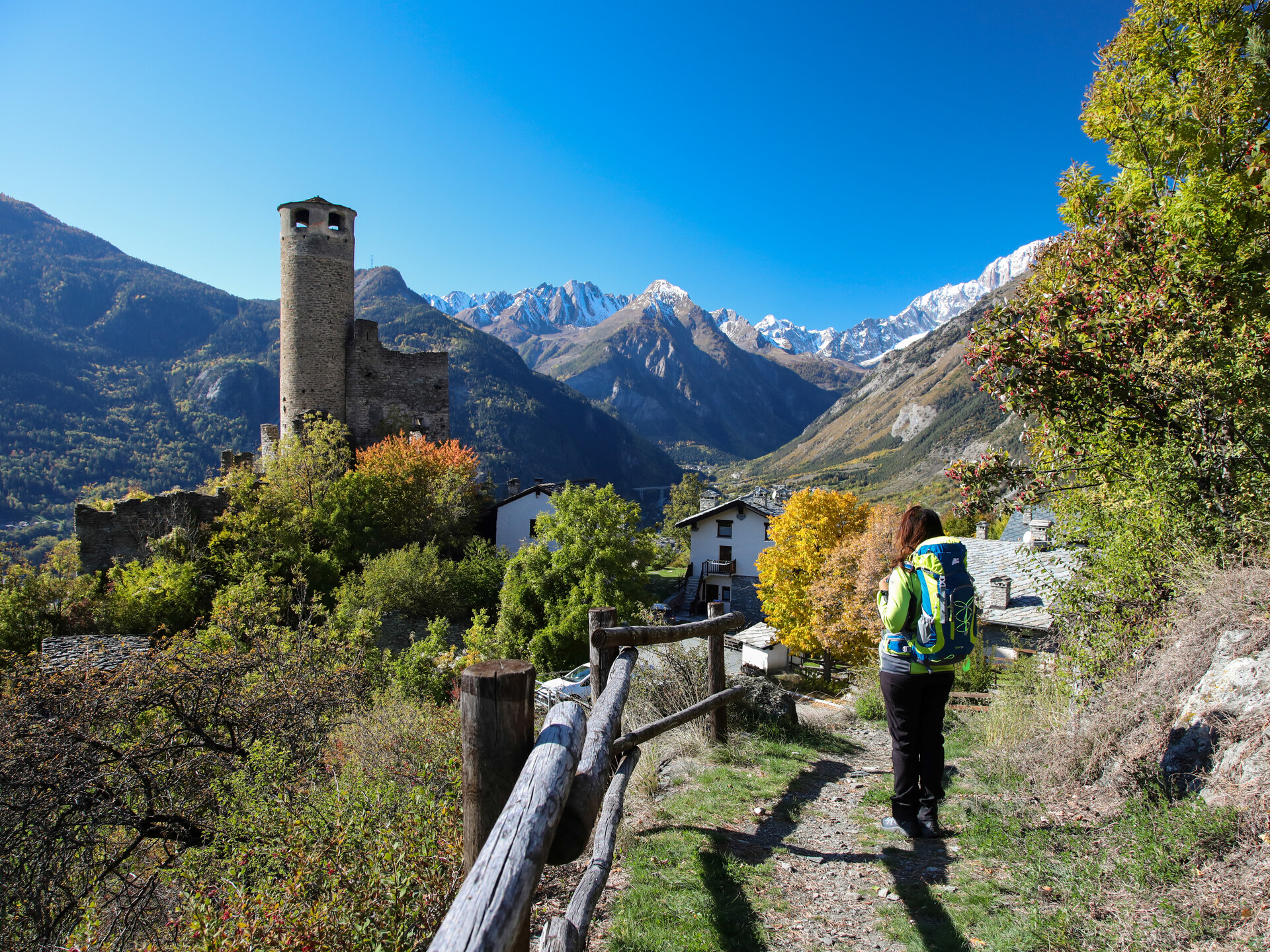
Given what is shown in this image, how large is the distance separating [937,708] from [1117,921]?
1441mm

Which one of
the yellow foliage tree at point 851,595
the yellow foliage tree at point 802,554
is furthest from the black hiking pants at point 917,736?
the yellow foliage tree at point 802,554

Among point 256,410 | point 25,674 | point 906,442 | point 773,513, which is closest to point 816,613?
point 773,513

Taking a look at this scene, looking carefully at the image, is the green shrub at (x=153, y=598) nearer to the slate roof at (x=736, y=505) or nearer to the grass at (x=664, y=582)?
the grass at (x=664, y=582)

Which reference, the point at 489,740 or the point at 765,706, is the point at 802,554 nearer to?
the point at 765,706

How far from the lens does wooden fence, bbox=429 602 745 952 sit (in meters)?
1.73

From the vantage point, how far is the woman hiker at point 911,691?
4.12 metres

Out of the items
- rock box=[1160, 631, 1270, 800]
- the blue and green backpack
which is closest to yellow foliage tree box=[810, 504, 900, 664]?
rock box=[1160, 631, 1270, 800]

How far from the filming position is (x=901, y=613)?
13.5 ft

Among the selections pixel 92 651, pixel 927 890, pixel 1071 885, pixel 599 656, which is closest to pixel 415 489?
pixel 92 651

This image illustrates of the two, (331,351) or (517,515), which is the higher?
(331,351)

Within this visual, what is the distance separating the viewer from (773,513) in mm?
42562

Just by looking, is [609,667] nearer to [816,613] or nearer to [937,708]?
[937,708]

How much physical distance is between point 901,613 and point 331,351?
2843cm

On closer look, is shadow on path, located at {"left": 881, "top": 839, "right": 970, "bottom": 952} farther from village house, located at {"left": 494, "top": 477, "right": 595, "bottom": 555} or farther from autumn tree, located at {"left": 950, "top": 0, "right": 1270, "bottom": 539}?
village house, located at {"left": 494, "top": 477, "right": 595, "bottom": 555}
